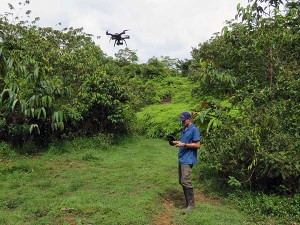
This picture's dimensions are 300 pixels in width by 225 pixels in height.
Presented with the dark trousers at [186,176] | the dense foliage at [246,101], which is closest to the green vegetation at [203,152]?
the dense foliage at [246,101]

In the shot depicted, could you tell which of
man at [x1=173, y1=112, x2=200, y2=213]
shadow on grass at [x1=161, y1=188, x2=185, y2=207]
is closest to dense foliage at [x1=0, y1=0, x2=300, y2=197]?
man at [x1=173, y1=112, x2=200, y2=213]

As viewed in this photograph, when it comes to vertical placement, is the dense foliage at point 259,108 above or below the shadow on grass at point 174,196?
above

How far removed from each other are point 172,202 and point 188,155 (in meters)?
0.99

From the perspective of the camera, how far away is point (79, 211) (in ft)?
17.0

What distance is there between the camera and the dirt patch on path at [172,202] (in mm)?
5164

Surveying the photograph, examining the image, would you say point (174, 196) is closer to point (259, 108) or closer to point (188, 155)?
point (188, 155)

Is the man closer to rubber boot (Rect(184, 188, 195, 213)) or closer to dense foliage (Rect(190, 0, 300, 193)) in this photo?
rubber boot (Rect(184, 188, 195, 213))

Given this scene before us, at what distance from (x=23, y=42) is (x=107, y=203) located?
276 inches

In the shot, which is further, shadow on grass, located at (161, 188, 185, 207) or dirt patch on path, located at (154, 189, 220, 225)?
shadow on grass, located at (161, 188, 185, 207)

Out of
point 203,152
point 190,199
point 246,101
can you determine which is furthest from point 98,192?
point 246,101

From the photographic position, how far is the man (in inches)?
217

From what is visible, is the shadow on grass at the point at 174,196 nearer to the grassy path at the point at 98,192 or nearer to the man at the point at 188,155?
the grassy path at the point at 98,192

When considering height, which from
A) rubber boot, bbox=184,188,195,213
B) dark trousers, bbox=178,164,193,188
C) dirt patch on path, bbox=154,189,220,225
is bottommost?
dirt patch on path, bbox=154,189,220,225

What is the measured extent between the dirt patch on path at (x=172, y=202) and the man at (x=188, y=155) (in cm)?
28
